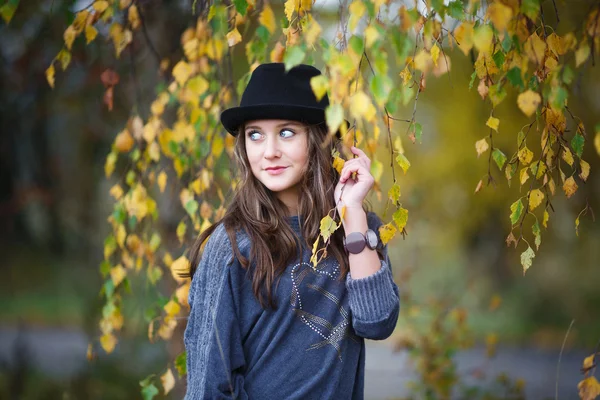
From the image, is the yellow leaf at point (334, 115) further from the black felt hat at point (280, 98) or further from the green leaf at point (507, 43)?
the black felt hat at point (280, 98)

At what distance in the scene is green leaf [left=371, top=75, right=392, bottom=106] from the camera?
142 cm

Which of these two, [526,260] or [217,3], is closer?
[526,260]

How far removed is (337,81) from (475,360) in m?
7.71

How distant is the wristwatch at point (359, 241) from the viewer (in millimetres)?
2096

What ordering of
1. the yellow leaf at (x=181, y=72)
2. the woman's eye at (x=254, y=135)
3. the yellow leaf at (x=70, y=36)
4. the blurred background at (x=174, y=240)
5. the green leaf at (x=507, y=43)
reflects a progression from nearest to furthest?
1. the green leaf at (x=507, y=43)
2. the woman's eye at (x=254, y=135)
3. the yellow leaf at (x=70, y=36)
4. the yellow leaf at (x=181, y=72)
5. the blurred background at (x=174, y=240)

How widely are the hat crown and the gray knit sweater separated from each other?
1.39 feet

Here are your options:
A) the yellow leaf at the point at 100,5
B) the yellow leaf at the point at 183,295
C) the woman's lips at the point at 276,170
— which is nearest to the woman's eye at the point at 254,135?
the woman's lips at the point at 276,170

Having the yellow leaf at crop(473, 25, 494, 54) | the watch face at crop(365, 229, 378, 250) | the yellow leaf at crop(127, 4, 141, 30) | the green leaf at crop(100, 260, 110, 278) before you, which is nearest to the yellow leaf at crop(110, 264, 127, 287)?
the green leaf at crop(100, 260, 110, 278)

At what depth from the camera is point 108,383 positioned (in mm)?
5836

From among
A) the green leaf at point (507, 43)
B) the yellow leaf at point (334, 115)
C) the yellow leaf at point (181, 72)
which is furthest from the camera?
the yellow leaf at point (181, 72)

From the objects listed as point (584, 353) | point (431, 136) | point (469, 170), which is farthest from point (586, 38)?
point (584, 353)

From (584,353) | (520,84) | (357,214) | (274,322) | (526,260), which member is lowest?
(584,353)

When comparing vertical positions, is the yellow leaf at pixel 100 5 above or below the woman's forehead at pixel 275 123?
above

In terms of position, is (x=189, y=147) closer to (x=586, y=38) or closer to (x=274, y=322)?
(x=274, y=322)
